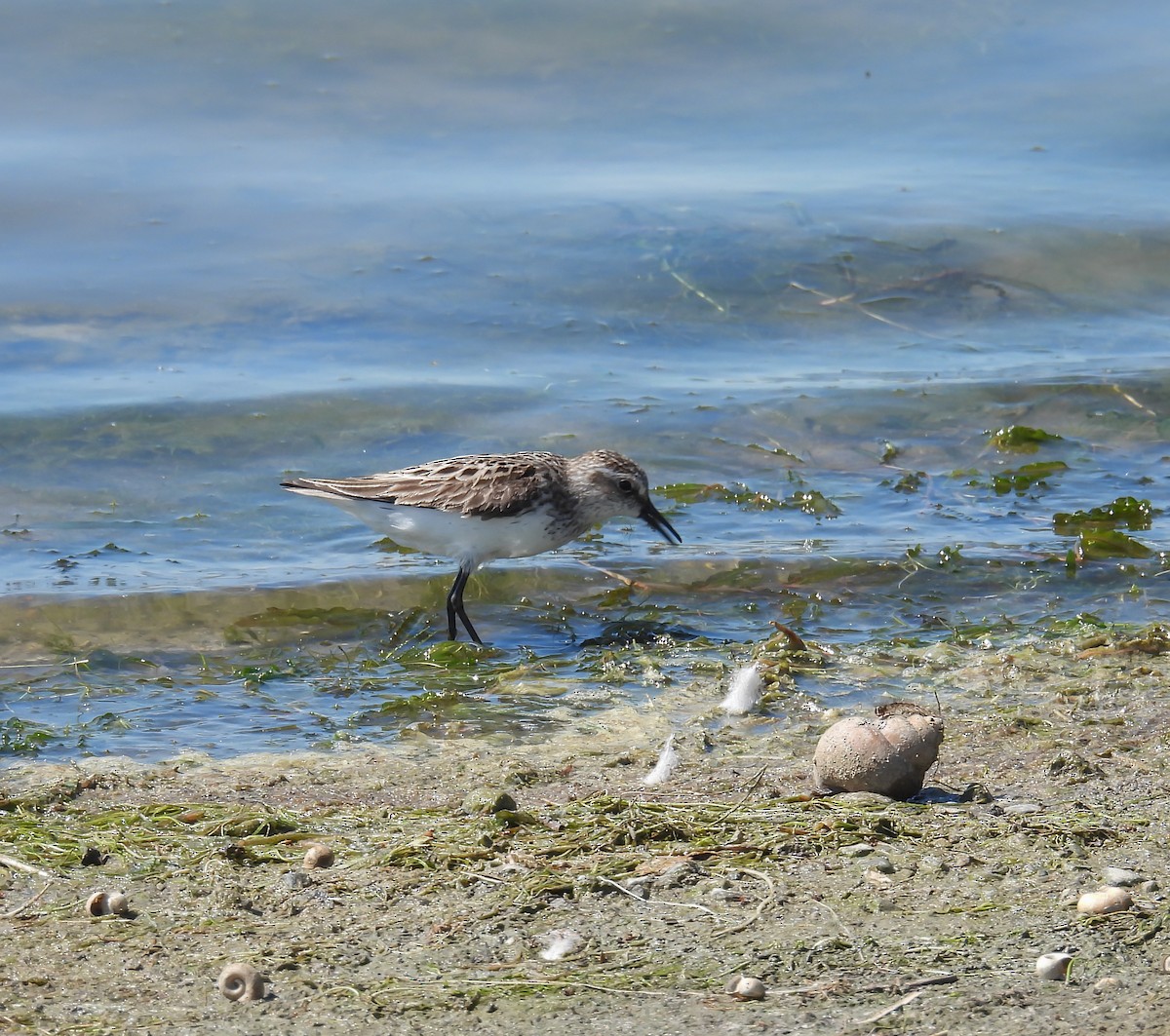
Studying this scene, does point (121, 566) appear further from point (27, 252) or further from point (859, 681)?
point (27, 252)

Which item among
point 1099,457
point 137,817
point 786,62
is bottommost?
point 1099,457

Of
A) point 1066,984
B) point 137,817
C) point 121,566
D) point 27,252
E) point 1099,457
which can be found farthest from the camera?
point 27,252

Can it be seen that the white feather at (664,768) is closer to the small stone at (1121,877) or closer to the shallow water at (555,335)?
the shallow water at (555,335)

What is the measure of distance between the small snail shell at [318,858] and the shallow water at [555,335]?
1507 mm

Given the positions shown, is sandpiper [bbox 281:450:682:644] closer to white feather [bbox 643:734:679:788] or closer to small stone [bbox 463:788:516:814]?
white feather [bbox 643:734:679:788]

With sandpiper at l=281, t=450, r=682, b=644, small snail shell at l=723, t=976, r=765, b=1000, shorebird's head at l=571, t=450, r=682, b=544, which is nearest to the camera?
small snail shell at l=723, t=976, r=765, b=1000

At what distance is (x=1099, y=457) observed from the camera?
9930mm

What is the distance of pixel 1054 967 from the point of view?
3.58m

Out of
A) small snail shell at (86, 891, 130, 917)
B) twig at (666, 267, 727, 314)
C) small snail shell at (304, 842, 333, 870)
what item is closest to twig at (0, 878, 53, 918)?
small snail shell at (86, 891, 130, 917)

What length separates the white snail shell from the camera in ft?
15.1

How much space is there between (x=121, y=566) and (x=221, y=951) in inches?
185

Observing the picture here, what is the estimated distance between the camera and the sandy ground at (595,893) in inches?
138

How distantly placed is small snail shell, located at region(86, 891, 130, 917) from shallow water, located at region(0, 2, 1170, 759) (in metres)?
1.74

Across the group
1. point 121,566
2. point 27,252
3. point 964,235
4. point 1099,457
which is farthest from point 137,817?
point 964,235
